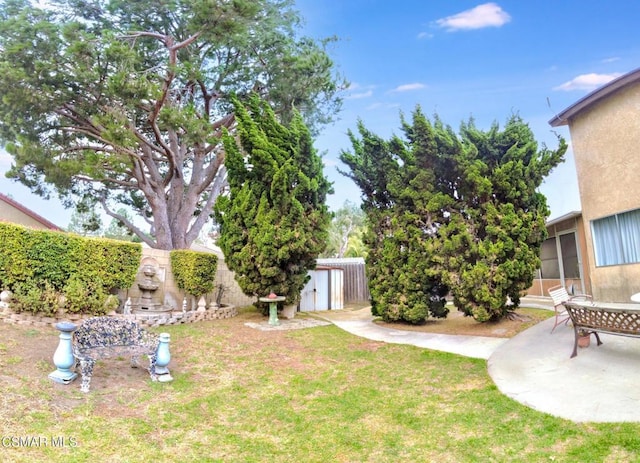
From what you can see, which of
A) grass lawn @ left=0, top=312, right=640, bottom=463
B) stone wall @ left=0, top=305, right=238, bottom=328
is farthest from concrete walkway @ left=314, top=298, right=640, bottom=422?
stone wall @ left=0, top=305, right=238, bottom=328

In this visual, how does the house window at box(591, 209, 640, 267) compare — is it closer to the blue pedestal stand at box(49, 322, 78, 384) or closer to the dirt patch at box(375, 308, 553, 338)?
the dirt patch at box(375, 308, 553, 338)

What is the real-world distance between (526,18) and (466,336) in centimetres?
925

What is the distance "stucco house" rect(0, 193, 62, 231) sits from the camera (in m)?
14.1

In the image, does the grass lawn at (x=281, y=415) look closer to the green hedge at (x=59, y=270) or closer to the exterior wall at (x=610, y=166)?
the green hedge at (x=59, y=270)

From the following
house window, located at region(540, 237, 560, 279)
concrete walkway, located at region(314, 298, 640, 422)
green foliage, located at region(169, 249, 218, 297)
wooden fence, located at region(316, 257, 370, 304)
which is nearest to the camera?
concrete walkway, located at region(314, 298, 640, 422)

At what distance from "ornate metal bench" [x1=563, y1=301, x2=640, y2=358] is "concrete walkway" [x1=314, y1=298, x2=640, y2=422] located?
17.0 inches

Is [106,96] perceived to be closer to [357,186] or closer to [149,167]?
[149,167]

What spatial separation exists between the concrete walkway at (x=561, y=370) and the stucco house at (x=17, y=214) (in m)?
14.7

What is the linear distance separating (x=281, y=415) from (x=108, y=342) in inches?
106

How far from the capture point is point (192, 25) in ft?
35.6

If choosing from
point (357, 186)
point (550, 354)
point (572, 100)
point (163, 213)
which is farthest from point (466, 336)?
point (163, 213)

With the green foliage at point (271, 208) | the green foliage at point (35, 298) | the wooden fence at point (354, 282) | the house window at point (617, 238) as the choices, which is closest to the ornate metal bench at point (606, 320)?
the house window at point (617, 238)

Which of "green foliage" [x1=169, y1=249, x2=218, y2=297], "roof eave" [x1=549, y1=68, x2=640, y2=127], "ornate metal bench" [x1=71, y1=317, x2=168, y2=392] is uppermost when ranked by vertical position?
"roof eave" [x1=549, y1=68, x2=640, y2=127]

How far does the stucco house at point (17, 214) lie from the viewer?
14125 millimetres
